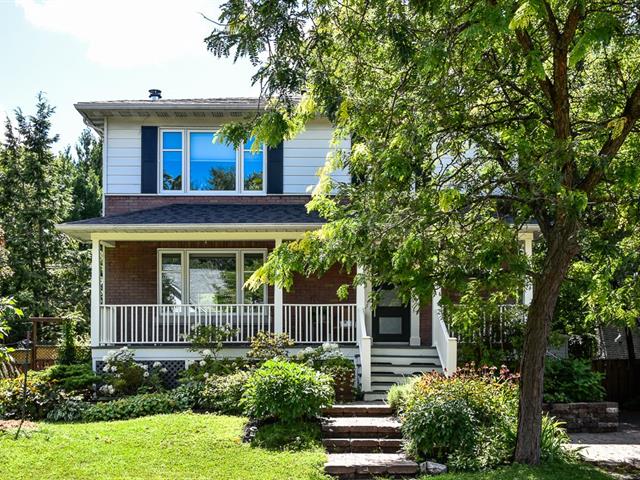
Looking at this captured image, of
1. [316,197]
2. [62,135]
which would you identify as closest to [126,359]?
[316,197]

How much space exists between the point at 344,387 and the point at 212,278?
4.77 m

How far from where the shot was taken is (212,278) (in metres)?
15.3

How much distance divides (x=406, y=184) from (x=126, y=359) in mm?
8013

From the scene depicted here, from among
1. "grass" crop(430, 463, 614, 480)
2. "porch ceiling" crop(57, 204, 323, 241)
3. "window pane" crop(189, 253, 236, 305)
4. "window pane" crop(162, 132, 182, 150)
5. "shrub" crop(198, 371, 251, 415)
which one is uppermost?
"window pane" crop(162, 132, 182, 150)

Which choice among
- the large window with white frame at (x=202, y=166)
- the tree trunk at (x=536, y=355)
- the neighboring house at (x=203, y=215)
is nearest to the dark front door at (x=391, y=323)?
the neighboring house at (x=203, y=215)

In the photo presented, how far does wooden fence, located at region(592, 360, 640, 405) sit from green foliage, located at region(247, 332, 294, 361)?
688 centimetres

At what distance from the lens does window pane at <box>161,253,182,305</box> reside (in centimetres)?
1518

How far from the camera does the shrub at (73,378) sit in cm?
1233

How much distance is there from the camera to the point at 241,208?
584 inches

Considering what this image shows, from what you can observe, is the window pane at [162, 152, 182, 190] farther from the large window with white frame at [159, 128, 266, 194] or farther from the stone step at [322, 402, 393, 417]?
the stone step at [322, 402, 393, 417]

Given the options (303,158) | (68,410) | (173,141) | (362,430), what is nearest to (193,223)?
(173,141)

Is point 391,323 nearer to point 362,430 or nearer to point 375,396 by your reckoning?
point 375,396

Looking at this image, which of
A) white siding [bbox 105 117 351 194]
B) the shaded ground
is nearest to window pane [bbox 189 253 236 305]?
white siding [bbox 105 117 351 194]

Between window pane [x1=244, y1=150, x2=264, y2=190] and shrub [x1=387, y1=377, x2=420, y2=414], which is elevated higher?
window pane [x1=244, y1=150, x2=264, y2=190]
